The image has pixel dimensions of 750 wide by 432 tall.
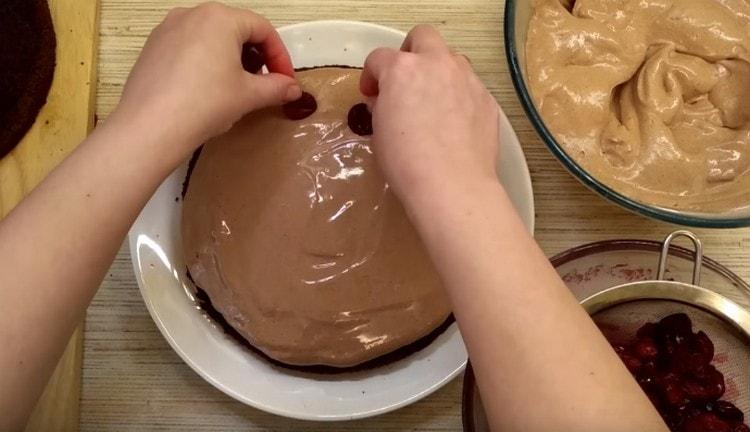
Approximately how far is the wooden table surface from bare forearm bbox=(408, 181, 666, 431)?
406 millimetres

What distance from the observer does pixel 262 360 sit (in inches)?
39.8

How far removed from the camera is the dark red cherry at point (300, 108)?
0.94 m

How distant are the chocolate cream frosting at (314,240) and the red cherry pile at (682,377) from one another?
255 millimetres

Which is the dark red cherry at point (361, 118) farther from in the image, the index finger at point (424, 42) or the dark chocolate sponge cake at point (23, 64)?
the dark chocolate sponge cake at point (23, 64)

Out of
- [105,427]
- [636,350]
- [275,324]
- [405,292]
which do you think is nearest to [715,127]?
[636,350]

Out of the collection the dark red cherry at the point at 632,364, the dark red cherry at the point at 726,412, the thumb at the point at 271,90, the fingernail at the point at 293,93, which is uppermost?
the thumb at the point at 271,90

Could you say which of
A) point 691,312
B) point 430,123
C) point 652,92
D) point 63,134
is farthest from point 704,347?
point 63,134

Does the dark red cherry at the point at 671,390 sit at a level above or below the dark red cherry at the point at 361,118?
below

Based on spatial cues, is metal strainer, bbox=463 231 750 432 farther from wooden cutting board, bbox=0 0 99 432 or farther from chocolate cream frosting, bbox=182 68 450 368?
wooden cutting board, bbox=0 0 99 432

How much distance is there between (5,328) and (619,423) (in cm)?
55

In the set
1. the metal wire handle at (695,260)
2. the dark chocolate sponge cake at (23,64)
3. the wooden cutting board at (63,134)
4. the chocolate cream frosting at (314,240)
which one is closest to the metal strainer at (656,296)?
the metal wire handle at (695,260)

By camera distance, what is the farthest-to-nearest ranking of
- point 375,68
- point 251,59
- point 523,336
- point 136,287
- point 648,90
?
1. point 136,287
2. point 648,90
3. point 251,59
4. point 375,68
5. point 523,336

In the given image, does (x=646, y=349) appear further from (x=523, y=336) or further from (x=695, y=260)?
(x=523, y=336)

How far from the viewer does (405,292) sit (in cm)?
95
